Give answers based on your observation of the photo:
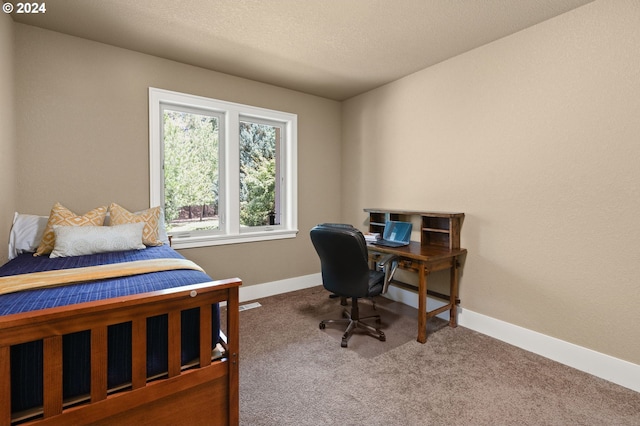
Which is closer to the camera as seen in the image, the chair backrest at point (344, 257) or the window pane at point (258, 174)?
the chair backrest at point (344, 257)

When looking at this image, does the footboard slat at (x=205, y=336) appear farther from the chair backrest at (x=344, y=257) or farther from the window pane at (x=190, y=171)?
the window pane at (x=190, y=171)

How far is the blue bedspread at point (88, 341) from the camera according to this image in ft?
3.49

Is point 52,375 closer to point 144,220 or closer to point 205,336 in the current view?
point 205,336

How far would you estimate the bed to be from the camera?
41.6 inches

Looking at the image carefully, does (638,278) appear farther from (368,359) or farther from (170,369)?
(170,369)

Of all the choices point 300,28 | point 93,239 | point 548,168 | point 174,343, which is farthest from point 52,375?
point 548,168

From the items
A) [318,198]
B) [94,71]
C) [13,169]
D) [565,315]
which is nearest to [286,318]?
[318,198]

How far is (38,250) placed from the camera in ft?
7.29

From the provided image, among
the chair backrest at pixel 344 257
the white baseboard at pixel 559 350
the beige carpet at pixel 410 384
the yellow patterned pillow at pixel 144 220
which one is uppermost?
the yellow patterned pillow at pixel 144 220

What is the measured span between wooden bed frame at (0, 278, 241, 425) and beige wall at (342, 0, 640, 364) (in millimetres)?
2330

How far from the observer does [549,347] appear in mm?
2340

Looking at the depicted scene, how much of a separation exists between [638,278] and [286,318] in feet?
8.83

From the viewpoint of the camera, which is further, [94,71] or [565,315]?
[94,71]

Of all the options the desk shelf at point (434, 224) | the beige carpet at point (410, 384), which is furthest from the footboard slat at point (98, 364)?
the desk shelf at point (434, 224)
